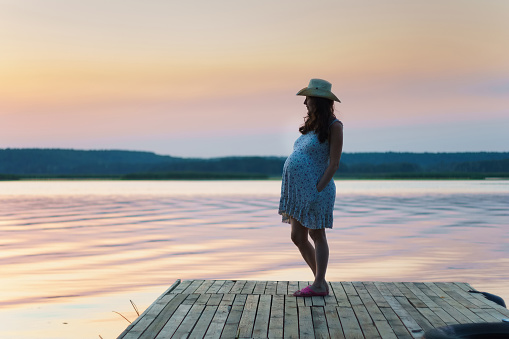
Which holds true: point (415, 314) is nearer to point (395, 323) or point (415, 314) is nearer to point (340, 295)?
point (395, 323)

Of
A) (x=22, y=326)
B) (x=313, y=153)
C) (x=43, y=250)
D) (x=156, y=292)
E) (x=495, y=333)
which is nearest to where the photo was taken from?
(x=495, y=333)

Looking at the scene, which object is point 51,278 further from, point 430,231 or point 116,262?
point 430,231

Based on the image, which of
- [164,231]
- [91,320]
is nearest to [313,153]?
[91,320]

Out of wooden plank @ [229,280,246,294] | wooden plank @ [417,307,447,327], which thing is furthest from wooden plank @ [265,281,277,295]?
wooden plank @ [417,307,447,327]

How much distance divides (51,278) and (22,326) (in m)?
2.90

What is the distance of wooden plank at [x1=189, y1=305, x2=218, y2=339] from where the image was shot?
5.01 meters

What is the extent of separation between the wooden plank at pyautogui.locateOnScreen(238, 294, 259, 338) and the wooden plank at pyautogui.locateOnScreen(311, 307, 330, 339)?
0.50 m

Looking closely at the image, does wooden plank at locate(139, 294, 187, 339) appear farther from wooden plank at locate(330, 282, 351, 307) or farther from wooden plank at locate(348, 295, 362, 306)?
wooden plank at locate(348, 295, 362, 306)

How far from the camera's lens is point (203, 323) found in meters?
5.37

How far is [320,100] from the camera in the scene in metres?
6.21

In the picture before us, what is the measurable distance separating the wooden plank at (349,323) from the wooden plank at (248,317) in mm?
732

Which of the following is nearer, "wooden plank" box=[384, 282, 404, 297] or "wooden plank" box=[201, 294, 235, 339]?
"wooden plank" box=[201, 294, 235, 339]

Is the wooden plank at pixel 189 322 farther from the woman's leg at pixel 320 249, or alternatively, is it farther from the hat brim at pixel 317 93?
the hat brim at pixel 317 93

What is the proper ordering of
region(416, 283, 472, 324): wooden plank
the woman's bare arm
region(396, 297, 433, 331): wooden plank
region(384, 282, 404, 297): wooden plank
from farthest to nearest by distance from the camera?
region(384, 282, 404, 297): wooden plank → the woman's bare arm → region(416, 283, 472, 324): wooden plank → region(396, 297, 433, 331): wooden plank
